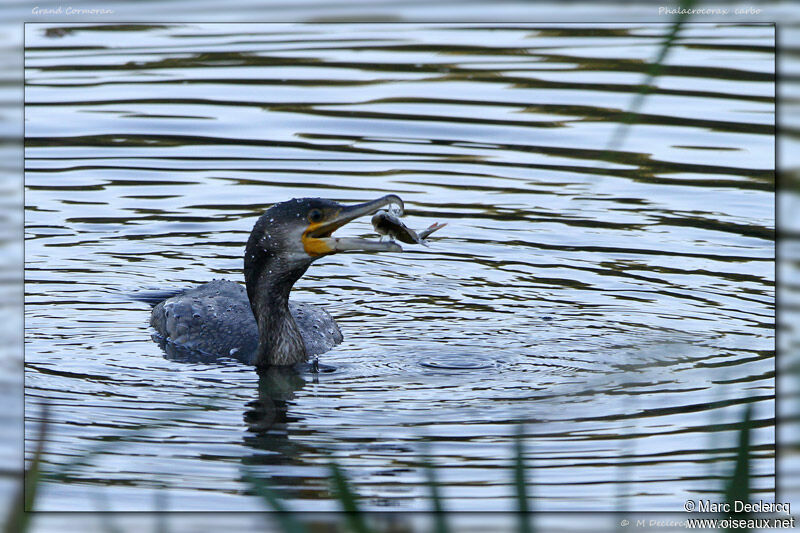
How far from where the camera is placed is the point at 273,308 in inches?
227

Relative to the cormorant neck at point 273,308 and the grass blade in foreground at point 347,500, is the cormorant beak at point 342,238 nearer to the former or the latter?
the cormorant neck at point 273,308

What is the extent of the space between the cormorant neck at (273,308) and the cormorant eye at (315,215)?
0.28 meters

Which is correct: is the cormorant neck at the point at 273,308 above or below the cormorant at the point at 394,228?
below

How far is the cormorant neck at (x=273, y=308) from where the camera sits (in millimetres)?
5723

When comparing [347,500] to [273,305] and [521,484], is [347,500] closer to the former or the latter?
[521,484]

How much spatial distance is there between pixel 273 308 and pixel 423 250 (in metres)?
1.60

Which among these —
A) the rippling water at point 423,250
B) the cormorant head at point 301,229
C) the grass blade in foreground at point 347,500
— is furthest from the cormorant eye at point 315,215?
the grass blade in foreground at point 347,500

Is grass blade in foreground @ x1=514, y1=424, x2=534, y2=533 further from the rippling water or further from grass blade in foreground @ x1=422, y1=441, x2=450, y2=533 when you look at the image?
the rippling water

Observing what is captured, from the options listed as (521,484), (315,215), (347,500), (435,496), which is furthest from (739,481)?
(315,215)

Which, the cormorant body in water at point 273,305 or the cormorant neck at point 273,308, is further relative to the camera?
the cormorant neck at point 273,308

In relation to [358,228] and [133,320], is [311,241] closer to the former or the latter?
[133,320]

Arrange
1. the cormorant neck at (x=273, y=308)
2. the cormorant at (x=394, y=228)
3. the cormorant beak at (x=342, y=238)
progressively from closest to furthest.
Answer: the cormorant beak at (x=342, y=238) → the cormorant at (x=394, y=228) → the cormorant neck at (x=273, y=308)

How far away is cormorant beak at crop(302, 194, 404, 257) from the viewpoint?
5.16 metres

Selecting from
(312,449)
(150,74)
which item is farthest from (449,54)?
(312,449)
